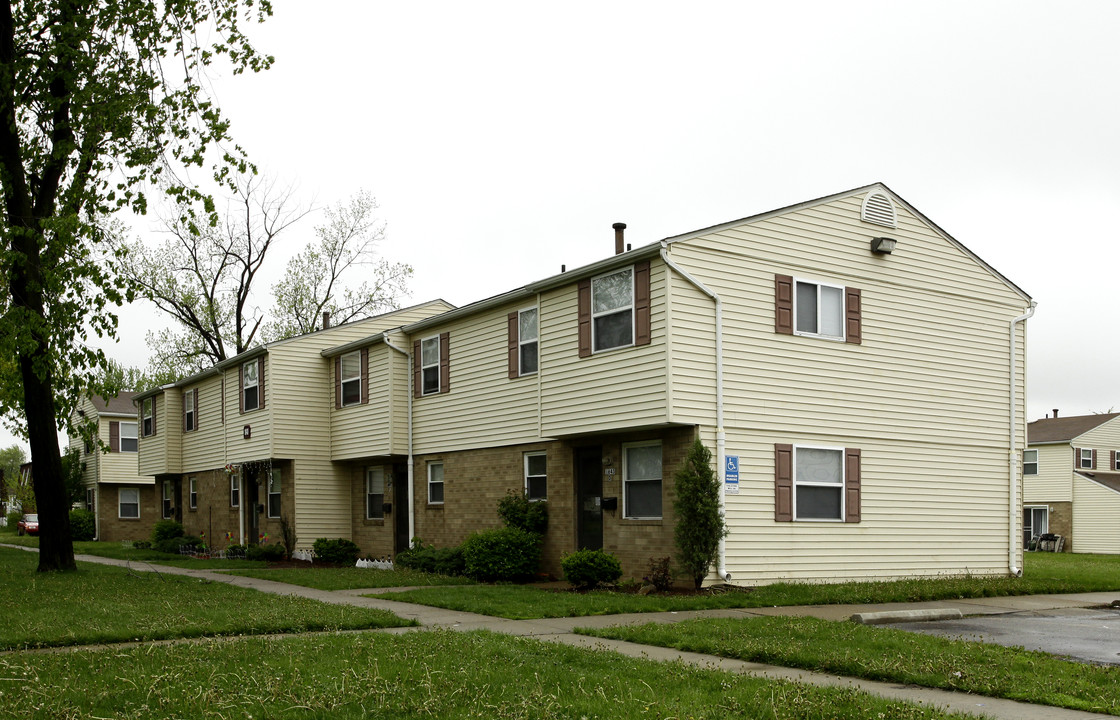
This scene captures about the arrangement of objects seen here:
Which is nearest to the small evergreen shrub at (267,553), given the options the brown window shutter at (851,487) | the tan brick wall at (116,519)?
the brown window shutter at (851,487)

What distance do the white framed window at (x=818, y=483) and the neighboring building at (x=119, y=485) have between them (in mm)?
34817

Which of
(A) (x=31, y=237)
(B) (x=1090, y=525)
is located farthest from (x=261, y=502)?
(B) (x=1090, y=525)

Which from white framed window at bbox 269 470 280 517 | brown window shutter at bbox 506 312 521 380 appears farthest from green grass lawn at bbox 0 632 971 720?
white framed window at bbox 269 470 280 517

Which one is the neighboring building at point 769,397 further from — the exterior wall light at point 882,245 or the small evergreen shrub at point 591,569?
the small evergreen shrub at point 591,569

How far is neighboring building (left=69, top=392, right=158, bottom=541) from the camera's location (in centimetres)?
4497

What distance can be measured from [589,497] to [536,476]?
1.73 meters

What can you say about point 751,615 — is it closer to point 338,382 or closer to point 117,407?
point 338,382

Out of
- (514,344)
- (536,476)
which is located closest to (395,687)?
(536,476)

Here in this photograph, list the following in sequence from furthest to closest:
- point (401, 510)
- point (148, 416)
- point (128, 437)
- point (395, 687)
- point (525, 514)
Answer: point (128, 437)
point (148, 416)
point (401, 510)
point (525, 514)
point (395, 687)

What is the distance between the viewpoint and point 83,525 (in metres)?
45.2

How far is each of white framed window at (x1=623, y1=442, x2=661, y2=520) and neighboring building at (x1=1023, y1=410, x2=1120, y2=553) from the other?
3332 centimetres

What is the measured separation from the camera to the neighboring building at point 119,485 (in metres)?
45.0

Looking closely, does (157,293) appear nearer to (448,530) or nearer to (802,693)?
(448,530)

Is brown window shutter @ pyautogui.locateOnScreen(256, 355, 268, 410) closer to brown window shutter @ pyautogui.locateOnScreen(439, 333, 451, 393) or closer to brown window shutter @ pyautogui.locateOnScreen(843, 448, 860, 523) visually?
brown window shutter @ pyautogui.locateOnScreen(439, 333, 451, 393)
